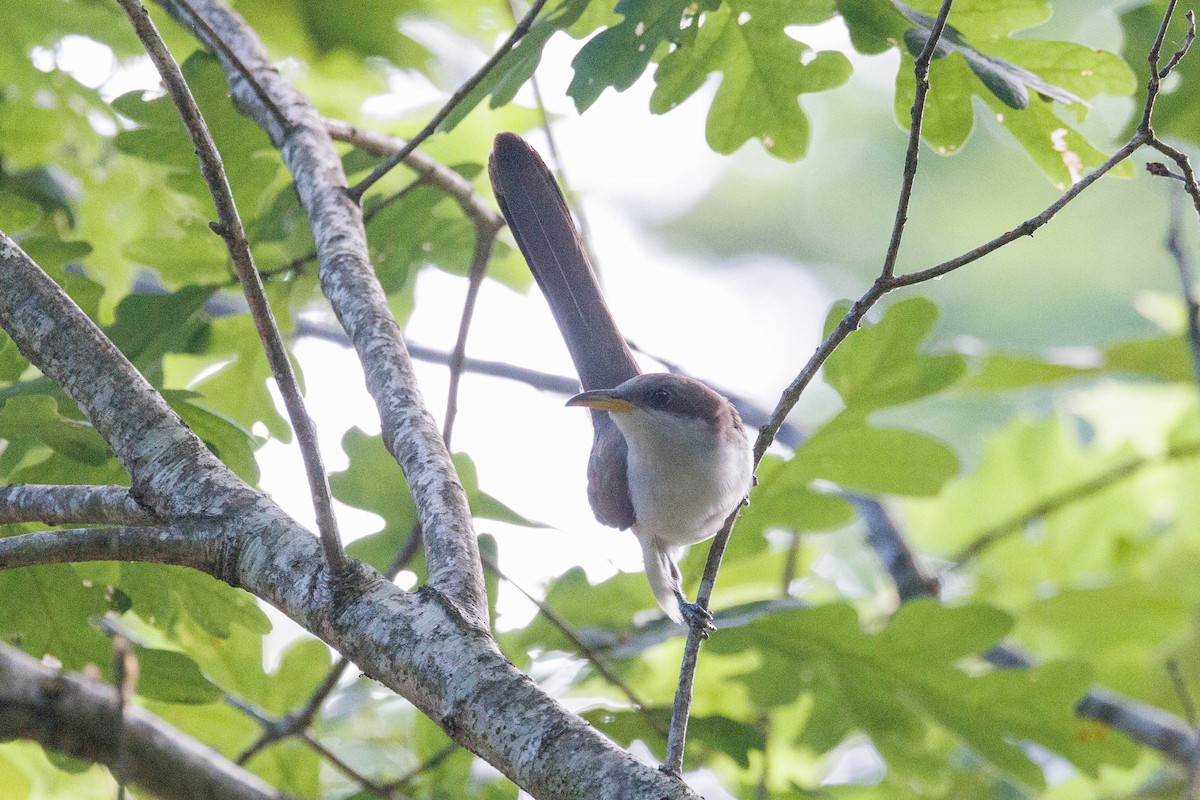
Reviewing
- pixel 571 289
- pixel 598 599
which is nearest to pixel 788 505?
pixel 598 599

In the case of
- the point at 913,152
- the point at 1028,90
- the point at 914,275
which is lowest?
the point at 914,275

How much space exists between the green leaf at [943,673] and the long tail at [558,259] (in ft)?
3.16

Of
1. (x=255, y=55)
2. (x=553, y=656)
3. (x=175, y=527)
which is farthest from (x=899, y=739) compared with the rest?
(x=255, y=55)

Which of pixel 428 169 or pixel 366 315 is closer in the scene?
pixel 366 315

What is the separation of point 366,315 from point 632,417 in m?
1.26

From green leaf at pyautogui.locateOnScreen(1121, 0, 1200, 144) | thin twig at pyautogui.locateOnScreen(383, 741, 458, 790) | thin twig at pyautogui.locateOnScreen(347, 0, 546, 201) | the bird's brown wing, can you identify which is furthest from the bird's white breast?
green leaf at pyautogui.locateOnScreen(1121, 0, 1200, 144)

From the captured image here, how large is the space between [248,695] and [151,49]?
236 cm

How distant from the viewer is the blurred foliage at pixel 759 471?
108 inches

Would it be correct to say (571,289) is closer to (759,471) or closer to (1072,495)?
(759,471)

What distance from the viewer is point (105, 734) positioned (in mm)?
2061

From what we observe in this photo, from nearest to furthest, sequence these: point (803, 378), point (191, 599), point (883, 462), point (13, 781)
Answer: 1. point (803, 378)
2. point (191, 599)
3. point (13, 781)
4. point (883, 462)

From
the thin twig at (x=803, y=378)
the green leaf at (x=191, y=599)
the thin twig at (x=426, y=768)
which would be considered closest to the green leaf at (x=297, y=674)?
the thin twig at (x=426, y=768)

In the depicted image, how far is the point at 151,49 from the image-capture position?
6.48ft

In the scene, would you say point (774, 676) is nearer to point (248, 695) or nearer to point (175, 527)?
point (248, 695)
